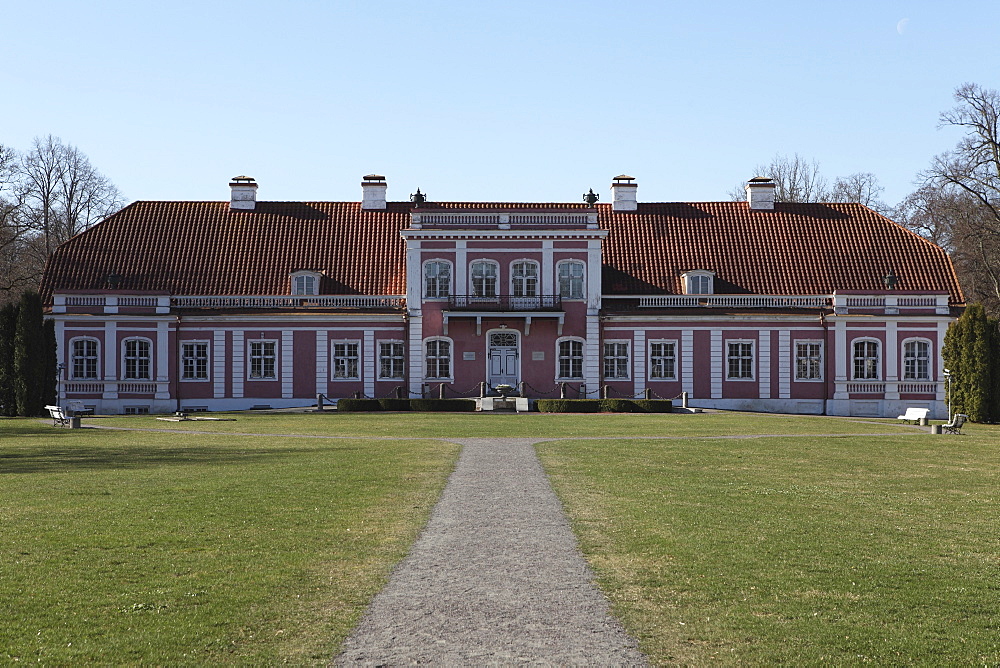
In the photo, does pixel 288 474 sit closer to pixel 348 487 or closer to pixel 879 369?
pixel 348 487

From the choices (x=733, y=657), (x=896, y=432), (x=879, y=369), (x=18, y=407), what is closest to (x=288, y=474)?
(x=733, y=657)

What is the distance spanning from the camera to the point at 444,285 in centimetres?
4450

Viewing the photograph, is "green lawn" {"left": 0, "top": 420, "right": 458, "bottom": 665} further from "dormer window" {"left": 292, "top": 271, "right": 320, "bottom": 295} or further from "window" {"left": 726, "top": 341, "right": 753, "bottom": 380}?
"window" {"left": 726, "top": 341, "right": 753, "bottom": 380}

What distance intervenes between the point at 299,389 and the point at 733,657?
39.1 meters

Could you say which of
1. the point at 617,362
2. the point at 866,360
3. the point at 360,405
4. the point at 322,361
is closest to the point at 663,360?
the point at 617,362

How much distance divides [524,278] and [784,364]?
36.2 ft

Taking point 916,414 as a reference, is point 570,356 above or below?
above

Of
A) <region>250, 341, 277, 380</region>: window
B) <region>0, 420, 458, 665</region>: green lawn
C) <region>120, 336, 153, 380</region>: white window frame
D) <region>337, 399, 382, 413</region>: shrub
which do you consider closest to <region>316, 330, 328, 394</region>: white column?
<region>250, 341, 277, 380</region>: window

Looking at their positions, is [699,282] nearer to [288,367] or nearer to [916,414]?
[916,414]

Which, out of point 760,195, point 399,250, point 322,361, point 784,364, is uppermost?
point 760,195

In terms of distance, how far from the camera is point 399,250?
4728cm

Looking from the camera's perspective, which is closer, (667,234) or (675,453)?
(675,453)

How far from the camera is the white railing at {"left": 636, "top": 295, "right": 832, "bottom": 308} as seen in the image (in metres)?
45.2

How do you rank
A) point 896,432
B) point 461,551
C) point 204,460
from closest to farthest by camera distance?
1. point 461,551
2. point 204,460
3. point 896,432
